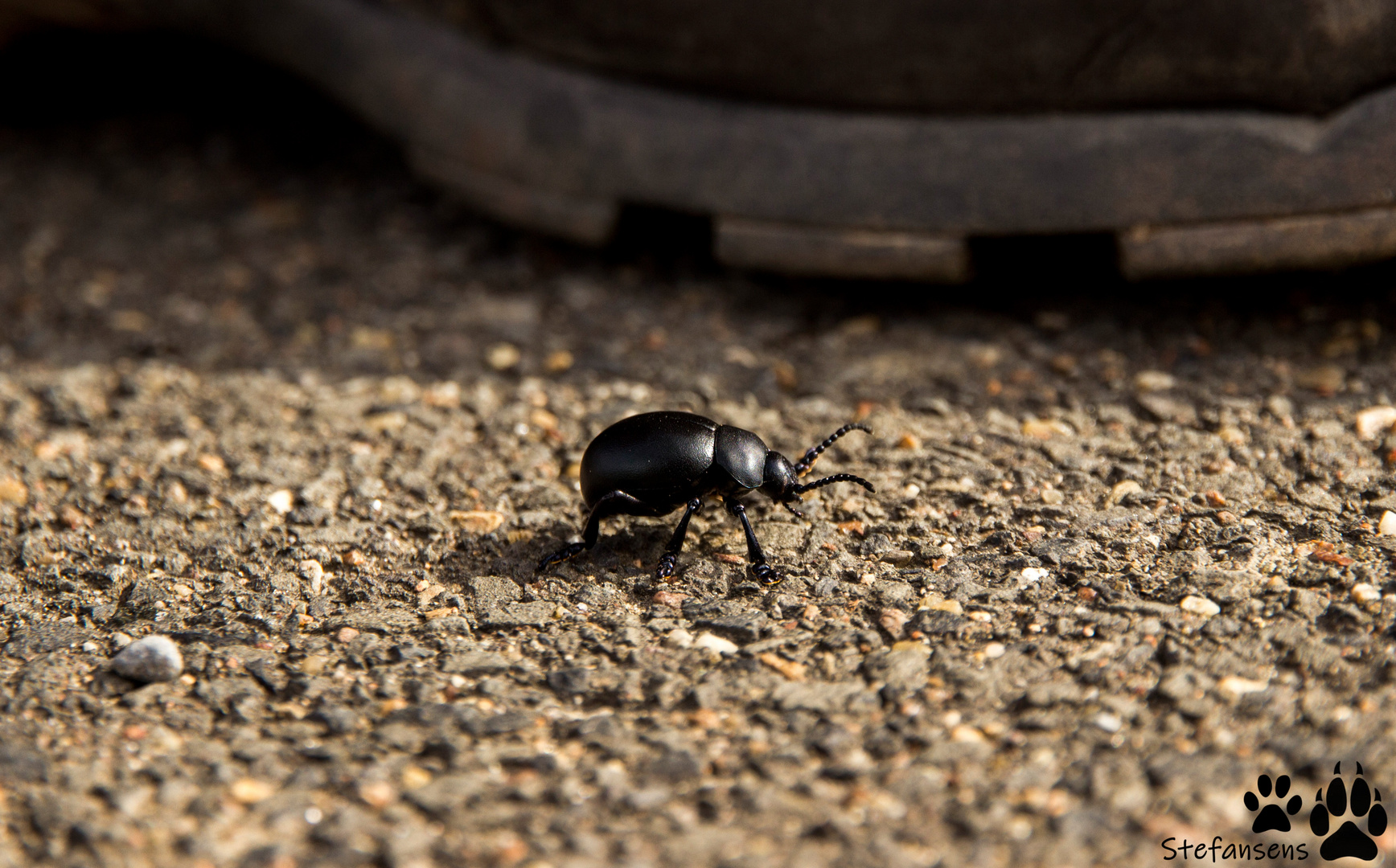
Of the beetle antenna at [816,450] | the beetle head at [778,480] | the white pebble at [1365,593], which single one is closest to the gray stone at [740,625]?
the beetle head at [778,480]

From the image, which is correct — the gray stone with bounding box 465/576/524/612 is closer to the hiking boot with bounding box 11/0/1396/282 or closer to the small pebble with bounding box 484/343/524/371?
the small pebble with bounding box 484/343/524/371

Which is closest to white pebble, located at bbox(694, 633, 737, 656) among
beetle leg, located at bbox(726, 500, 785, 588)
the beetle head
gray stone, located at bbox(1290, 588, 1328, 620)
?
beetle leg, located at bbox(726, 500, 785, 588)

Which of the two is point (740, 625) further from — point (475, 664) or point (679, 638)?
point (475, 664)

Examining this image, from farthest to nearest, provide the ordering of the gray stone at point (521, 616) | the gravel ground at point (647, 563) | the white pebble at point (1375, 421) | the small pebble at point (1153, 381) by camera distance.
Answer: the small pebble at point (1153, 381), the white pebble at point (1375, 421), the gray stone at point (521, 616), the gravel ground at point (647, 563)

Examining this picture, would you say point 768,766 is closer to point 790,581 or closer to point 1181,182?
point 790,581

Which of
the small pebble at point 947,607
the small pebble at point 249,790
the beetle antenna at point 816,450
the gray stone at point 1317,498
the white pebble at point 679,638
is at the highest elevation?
the gray stone at point 1317,498

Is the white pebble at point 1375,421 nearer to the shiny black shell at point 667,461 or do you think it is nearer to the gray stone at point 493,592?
the shiny black shell at point 667,461

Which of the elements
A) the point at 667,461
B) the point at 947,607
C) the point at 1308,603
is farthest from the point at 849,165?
the point at 1308,603
